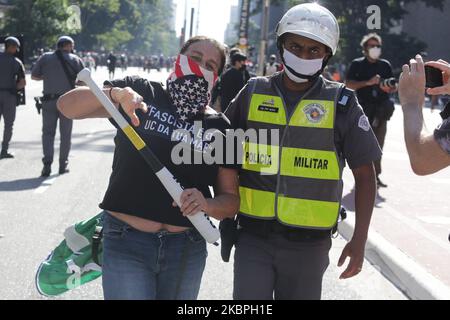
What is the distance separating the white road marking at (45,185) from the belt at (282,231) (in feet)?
20.3

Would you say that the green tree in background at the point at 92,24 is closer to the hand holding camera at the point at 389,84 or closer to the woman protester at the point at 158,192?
the hand holding camera at the point at 389,84

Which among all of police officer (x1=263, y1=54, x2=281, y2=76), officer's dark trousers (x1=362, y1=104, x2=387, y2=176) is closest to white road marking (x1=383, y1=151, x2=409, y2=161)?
police officer (x1=263, y1=54, x2=281, y2=76)

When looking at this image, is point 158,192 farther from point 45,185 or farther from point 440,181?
point 440,181

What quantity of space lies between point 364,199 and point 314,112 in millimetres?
474

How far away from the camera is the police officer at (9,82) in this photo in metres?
11.4

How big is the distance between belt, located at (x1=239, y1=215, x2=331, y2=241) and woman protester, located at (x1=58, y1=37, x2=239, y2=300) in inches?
7.1

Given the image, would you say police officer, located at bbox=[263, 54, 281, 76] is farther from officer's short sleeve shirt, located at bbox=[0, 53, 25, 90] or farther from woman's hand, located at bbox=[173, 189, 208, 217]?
woman's hand, located at bbox=[173, 189, 208, 217]

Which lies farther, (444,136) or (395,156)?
(395,156)

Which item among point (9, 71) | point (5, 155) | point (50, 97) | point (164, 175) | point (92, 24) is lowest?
point (92, 24)

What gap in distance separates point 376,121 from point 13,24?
4111cm

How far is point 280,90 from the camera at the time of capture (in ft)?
10.7

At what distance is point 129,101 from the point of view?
2.76 meters

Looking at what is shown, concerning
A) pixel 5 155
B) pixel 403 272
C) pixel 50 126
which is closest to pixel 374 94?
pixel 403 272

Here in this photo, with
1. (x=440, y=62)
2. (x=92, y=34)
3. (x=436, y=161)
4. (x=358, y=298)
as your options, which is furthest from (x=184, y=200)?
(x=92, y=34)
